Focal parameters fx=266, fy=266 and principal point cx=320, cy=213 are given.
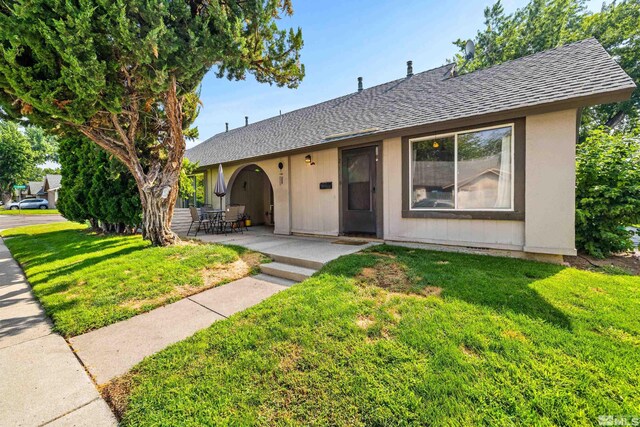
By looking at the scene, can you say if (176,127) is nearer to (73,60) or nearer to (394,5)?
(73,60)

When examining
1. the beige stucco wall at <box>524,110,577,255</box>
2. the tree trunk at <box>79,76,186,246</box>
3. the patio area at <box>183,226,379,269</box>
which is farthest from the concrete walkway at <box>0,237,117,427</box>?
the beige stucco wall at <box>524,110,577,255</box>

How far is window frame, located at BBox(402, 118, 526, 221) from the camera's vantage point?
4930 mm

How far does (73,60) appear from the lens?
390 centimetres

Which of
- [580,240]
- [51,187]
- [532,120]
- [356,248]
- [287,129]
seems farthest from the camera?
[51,187]

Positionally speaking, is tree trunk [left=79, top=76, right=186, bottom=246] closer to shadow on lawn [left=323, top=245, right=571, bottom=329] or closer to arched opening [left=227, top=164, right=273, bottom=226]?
shadow on lawn [left=323, top=245, right=571, bottom=329]

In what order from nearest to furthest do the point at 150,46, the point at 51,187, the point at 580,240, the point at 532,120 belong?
the point at 150,46 → the point at 532,120 → the point at 580,240 → the point at 51,187

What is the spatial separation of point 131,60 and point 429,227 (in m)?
6.63

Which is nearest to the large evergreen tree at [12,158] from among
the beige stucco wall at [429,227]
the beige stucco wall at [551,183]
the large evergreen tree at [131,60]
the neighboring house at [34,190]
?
the neighboring house at [34,190]

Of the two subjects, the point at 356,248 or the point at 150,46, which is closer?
the point at 150,46

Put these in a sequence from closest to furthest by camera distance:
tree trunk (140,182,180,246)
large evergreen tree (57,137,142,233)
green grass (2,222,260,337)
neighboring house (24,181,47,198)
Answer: green grass (2,222,260,337), tree trunk (140,182,180,246), large evergreen tree (57,137,142,233), neighboring house (24,181,47,198)

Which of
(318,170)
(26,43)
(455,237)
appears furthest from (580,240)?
(26,43)

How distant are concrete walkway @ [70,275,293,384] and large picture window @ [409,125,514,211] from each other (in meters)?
3.82

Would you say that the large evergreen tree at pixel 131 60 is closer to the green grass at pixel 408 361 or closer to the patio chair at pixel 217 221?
the patio chair at pixel 217 221

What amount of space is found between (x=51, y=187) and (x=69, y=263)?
1741 inches
